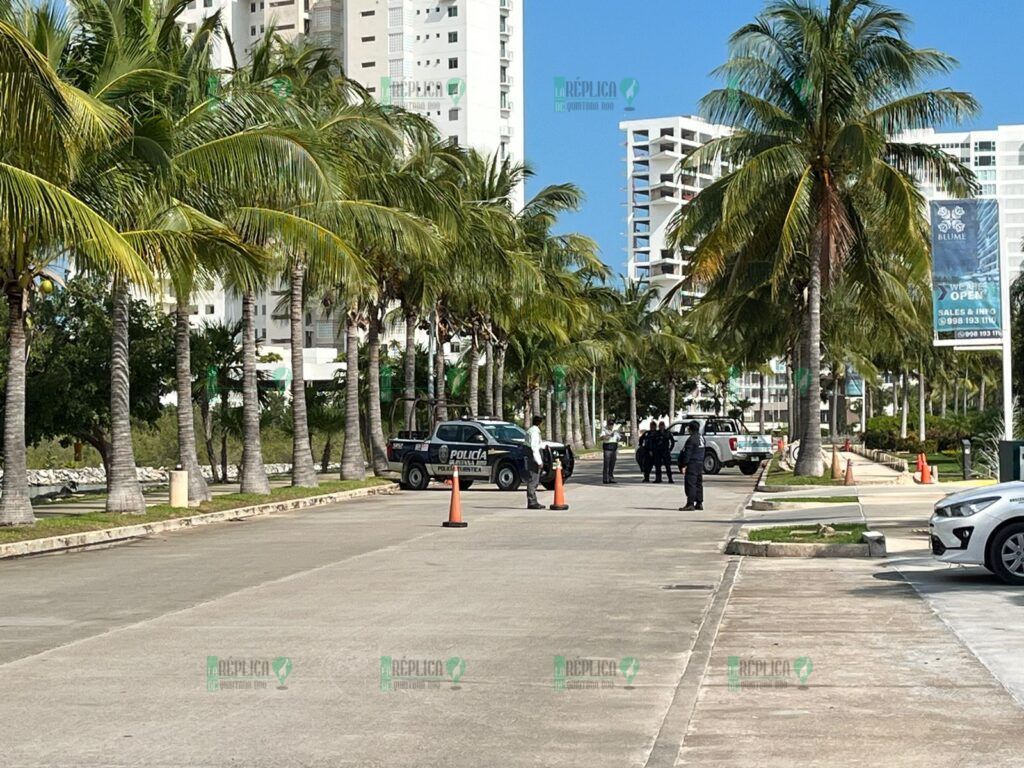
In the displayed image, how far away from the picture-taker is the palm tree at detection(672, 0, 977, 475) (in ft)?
116

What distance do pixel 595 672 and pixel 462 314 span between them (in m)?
45.2

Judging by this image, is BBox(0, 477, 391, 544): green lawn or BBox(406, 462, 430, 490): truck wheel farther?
BBox(406, 462, 430, 490): truck wheel

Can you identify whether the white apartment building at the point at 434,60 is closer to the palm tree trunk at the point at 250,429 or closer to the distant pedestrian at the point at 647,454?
the distant pedestrian at the point at 647,454

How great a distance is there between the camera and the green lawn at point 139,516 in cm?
2123

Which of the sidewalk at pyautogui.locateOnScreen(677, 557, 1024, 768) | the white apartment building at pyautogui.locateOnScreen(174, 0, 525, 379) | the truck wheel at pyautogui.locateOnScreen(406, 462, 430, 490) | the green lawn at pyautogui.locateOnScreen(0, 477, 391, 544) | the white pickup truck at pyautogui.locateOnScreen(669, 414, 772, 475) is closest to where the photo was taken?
the sidewalk at pyautogui.locateOnScreen(677, 557, 1024, 768)

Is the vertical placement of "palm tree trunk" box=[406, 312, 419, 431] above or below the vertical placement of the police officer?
above

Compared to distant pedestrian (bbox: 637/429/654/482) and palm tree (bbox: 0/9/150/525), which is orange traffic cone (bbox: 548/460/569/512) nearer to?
palm tree (bbox: 0/9/150/525)

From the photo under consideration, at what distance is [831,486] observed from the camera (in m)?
35.0

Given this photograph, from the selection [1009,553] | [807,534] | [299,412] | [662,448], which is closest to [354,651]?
[1009,553]

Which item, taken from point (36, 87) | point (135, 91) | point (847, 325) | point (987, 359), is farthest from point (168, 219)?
point (987, 359)

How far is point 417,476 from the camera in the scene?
39375 millimetres

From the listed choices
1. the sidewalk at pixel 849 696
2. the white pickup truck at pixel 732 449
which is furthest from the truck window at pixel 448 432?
the sidewalk at pixel 849 696

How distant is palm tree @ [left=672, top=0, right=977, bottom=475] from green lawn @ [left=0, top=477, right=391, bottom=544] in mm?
12144

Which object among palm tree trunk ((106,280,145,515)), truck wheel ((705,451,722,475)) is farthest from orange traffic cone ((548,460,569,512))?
truck wheel ((705,451,722,475))
